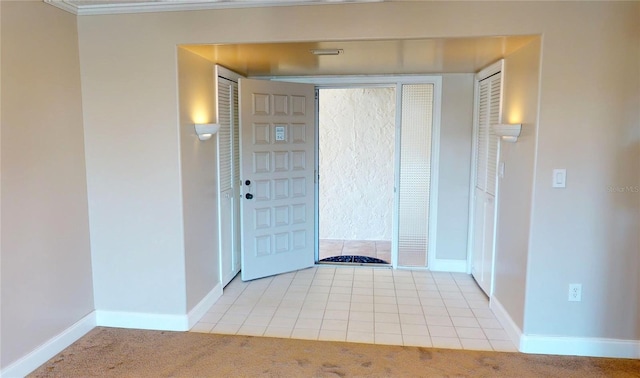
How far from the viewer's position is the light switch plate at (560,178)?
8.36 feet

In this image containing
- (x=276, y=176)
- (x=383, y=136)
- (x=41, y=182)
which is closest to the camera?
(x=41, y=182)

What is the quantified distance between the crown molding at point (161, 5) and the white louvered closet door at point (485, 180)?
5.40 feet

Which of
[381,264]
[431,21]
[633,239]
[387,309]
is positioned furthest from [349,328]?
[431,21]

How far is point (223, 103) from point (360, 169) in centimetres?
248

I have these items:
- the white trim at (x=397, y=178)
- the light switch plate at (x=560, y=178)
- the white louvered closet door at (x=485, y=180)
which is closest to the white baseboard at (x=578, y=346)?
the white louvered closet door at (x=485, y=180)

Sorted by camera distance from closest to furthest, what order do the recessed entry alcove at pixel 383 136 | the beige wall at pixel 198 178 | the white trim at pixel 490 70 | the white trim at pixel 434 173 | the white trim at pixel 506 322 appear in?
the white trim at pixel 506 322
the beige wall at pixel 198 178
the recessed entry alcove at pixel 383 136
the white trim at pixel 490 70
the white trim at pixel 434 173

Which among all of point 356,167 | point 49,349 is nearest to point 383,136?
point 356,167

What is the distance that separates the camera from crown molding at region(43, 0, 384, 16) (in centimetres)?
259

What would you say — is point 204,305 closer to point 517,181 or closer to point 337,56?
point 337,56

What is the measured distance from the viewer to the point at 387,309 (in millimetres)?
3424

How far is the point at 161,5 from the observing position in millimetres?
2684

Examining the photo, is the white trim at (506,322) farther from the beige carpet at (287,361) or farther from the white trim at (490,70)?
the white trim at (490,70)

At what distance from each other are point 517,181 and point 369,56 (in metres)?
1.50

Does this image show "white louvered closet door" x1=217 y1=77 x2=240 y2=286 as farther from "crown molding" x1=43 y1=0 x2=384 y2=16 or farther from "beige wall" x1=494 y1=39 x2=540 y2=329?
"beige wall" x1=494 y1=39 x2=540 y2=329
